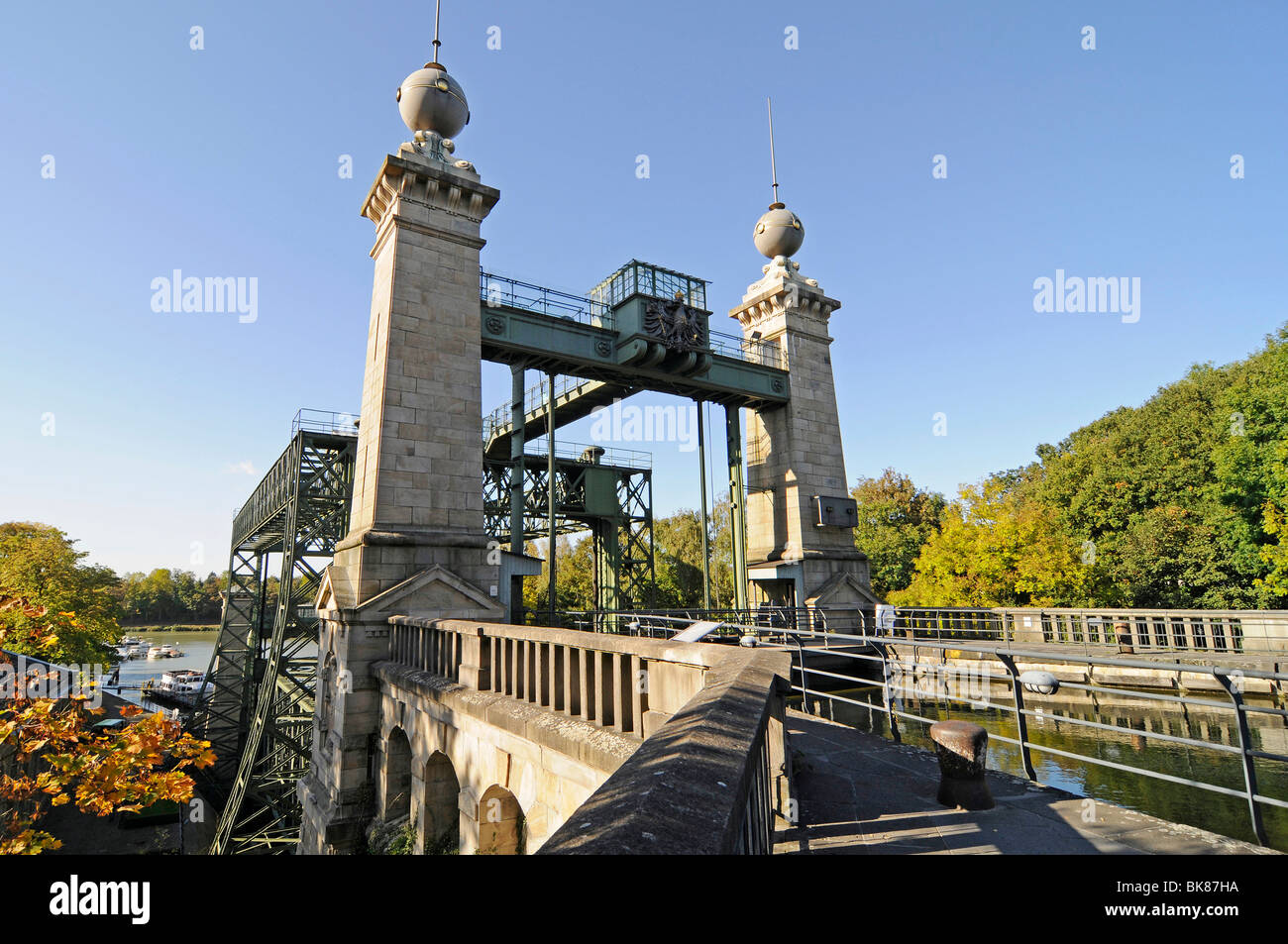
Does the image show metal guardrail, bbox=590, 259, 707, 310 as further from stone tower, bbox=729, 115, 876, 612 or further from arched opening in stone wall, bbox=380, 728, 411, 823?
arched opening in stone wall, bbox=380, 728, 411, 823

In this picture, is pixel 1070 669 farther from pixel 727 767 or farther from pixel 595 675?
pixel 727 767

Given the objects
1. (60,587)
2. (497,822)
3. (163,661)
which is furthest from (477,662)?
(163,661)

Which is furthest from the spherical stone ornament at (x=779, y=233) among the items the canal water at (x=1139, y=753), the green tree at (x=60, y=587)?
the green tree at (x=60, y=587)

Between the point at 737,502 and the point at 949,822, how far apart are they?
17.4 metres

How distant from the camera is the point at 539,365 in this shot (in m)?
18.0

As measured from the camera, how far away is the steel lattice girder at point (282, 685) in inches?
805

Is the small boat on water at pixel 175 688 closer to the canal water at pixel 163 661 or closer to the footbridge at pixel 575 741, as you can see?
the canal water at pixel 163 661

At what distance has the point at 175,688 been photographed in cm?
4928

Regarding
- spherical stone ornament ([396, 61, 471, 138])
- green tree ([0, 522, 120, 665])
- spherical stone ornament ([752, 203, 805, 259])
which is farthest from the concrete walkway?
green tree ([0, 522, 120, 665])

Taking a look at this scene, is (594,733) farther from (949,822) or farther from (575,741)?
(949,822)

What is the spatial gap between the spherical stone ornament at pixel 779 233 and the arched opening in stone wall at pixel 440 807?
67.1 feet

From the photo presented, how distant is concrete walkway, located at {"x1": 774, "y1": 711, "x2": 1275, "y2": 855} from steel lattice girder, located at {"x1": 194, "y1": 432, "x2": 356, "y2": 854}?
59.9ft

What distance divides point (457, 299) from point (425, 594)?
274 inches

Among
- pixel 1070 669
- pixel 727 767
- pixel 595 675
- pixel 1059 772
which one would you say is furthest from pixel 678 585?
pixel 727 767
